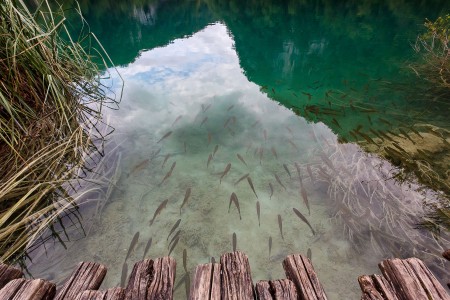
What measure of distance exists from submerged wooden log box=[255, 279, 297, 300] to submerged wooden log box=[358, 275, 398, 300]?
49 centimetres

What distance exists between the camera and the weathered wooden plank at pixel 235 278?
73.0 inches

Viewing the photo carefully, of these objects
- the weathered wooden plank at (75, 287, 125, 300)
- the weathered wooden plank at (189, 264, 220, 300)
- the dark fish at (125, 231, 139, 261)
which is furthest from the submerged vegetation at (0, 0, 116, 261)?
the weathered wooden plank at (189, 264, 220, 300)

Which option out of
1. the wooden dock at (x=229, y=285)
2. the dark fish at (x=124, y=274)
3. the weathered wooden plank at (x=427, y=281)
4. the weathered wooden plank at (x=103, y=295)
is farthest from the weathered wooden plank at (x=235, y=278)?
the dark fish at (x=124, y=274)

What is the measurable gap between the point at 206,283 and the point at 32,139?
353 cm

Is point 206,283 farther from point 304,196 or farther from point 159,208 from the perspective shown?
point 304,196

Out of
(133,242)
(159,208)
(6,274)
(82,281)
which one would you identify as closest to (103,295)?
(82,281)

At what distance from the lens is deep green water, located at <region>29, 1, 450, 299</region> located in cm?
313

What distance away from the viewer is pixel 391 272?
1989 millimetres

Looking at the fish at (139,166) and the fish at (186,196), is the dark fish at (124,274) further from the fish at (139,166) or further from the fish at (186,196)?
the fish at (139,166)

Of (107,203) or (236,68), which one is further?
(236,68)

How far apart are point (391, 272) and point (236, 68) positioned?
8617mm

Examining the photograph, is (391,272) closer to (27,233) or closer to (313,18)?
(27,233)

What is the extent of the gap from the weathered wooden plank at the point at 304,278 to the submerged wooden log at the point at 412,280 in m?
0.55

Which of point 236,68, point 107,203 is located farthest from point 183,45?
point 107,203
